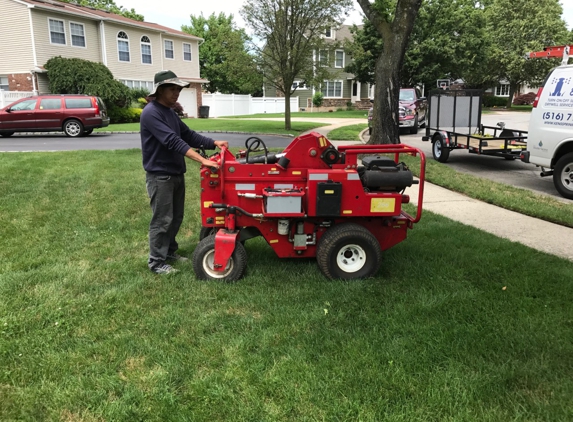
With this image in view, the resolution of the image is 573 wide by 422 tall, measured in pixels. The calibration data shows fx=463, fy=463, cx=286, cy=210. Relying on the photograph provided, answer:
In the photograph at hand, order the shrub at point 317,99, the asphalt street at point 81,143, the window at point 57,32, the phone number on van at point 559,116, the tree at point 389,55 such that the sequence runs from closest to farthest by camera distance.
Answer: the phone number on van at point 559,116 → the tree at point 389,55 → the asphalt street at point 81,143 → the window at point 57,32 → the shrub at point 317,99

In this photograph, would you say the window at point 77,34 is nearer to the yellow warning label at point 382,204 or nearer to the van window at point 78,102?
the van window at point 78,102

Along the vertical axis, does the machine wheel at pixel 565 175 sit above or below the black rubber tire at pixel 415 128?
below

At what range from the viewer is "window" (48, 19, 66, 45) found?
83.6 feet

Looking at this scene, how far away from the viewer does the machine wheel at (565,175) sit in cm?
808

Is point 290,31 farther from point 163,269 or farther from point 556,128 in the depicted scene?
point 163,269

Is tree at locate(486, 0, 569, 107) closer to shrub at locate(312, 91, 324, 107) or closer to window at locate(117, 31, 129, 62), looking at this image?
shrub at locate(312, 91, 324, 107)

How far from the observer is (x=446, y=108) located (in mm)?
12539

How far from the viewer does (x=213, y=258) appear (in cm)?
442

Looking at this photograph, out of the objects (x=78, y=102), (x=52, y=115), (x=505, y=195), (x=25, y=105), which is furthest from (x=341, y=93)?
(x=505, y=195)

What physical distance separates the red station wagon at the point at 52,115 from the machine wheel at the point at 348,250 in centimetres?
1625

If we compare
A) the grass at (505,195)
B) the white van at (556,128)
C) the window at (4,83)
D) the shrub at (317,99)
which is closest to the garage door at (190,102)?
the window at (4,83)

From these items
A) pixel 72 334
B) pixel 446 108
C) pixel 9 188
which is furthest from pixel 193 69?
pixel 72 334

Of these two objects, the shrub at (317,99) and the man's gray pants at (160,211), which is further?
the shrub at (317,99)

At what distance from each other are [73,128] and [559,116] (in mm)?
16524
